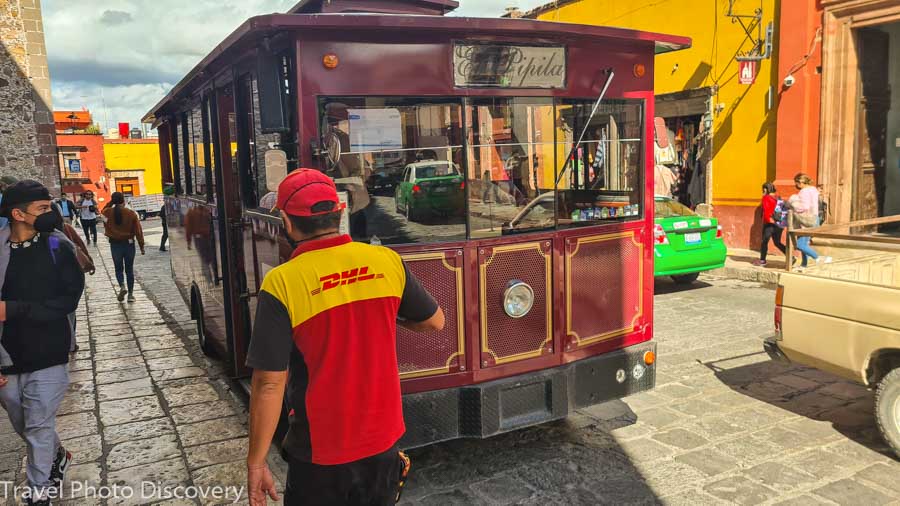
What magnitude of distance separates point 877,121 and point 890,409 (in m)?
10.0

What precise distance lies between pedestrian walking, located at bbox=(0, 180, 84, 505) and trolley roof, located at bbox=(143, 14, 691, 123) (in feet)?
4.99

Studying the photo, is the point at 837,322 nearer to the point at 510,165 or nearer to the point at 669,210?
the point at 510,165

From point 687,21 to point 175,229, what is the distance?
1135 centimetres

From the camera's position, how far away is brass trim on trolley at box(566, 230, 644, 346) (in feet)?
15.1

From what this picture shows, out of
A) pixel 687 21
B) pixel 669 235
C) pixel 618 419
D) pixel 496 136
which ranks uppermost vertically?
pixel 687 21

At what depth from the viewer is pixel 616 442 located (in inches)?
189

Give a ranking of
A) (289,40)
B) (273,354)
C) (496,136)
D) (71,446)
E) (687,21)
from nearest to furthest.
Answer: (273,354)
(289,40)
(496,136)
(71,446)
(687,21)

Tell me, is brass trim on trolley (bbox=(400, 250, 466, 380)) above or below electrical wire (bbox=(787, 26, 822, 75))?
below

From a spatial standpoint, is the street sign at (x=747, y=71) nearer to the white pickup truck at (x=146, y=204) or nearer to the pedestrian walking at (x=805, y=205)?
the pedestrian walking at (x=805, y=205)

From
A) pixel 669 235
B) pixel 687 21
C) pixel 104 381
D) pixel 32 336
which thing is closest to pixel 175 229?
pixel 104 381

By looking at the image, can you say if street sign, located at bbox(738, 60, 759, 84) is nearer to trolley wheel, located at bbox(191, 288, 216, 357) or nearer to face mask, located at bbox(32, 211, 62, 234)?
trolley wheel, located at bbox(191, 288, 216, 357)

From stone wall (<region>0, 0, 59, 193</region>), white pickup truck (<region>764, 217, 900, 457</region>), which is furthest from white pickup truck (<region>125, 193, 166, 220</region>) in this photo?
white pickup truck (<region>764, 217, 900, 457</region>)

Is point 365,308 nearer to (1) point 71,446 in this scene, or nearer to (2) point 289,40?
(2) point 289,40

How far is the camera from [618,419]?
523cm
